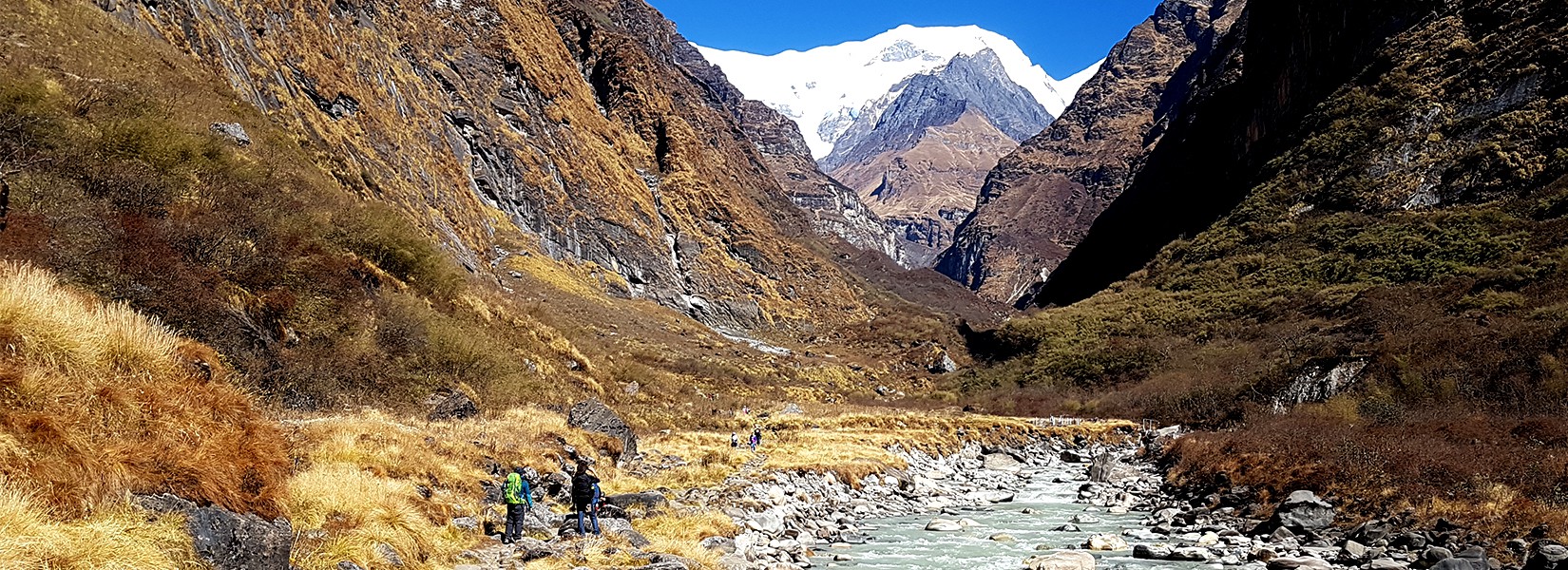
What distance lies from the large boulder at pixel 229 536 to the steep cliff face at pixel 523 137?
50.2 m

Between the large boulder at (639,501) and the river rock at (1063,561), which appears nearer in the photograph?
the river rock at (1063,561)

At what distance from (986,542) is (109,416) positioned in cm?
1652

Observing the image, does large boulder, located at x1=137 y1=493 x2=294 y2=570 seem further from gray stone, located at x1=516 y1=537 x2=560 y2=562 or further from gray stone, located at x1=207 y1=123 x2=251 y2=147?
gray stone, located at x1=207 y1=123 x2=251 y2=147

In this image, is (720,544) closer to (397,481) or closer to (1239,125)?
(397,481)

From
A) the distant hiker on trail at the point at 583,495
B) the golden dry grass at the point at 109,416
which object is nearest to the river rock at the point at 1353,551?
the distant hiker on trail at the point at 583,495

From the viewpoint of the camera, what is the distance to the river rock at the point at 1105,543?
1659cm

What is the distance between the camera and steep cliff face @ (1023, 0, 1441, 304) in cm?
9438

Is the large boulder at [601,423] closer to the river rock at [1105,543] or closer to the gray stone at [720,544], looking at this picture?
the gray stone at [720,544]

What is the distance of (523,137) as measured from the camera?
105625 mm

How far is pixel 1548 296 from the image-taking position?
39156mm

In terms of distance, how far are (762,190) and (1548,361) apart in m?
173

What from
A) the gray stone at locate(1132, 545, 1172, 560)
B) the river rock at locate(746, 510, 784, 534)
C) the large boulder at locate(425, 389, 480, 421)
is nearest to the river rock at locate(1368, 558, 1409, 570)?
the gray stone at locate(1132, 545, 1172, 560)

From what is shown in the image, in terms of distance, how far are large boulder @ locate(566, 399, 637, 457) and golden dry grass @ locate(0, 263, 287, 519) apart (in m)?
16.8

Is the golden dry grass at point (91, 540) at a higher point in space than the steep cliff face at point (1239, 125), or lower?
lower
